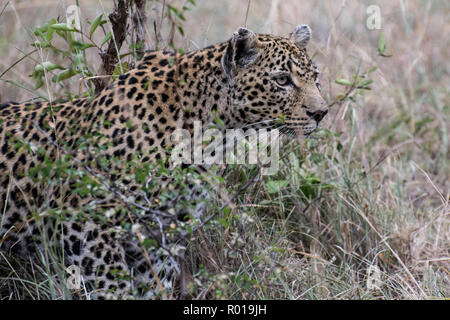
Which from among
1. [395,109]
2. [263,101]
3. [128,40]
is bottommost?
[395,109]

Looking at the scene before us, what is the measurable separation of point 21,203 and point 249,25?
584 cm

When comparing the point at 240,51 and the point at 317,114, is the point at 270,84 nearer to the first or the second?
the point at 240,51

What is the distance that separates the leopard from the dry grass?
0.52 metres

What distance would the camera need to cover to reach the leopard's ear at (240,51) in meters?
5.10

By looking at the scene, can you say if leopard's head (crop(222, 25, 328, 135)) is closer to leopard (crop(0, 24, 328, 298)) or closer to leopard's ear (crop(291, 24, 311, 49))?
leopard (crop(0, 24, 328, 298))

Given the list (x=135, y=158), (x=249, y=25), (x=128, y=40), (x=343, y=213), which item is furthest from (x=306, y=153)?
(x=249, y=25)

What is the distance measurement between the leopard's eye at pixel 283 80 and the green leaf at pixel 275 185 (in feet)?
3.78

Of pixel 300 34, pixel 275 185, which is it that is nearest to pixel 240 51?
pixel 300 34

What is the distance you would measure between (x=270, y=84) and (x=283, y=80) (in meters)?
0.13

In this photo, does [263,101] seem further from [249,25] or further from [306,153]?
[249,25]

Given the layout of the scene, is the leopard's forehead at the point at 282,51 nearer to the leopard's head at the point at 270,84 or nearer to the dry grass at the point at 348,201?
the leopard's head at the point at 270,84

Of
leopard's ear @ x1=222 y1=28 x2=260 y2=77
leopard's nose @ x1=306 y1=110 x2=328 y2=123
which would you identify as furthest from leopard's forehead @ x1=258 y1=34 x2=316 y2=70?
leopard's nose @ x1=306 y1=110 x2=328 y2=123

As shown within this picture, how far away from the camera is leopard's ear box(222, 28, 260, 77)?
510 cm
